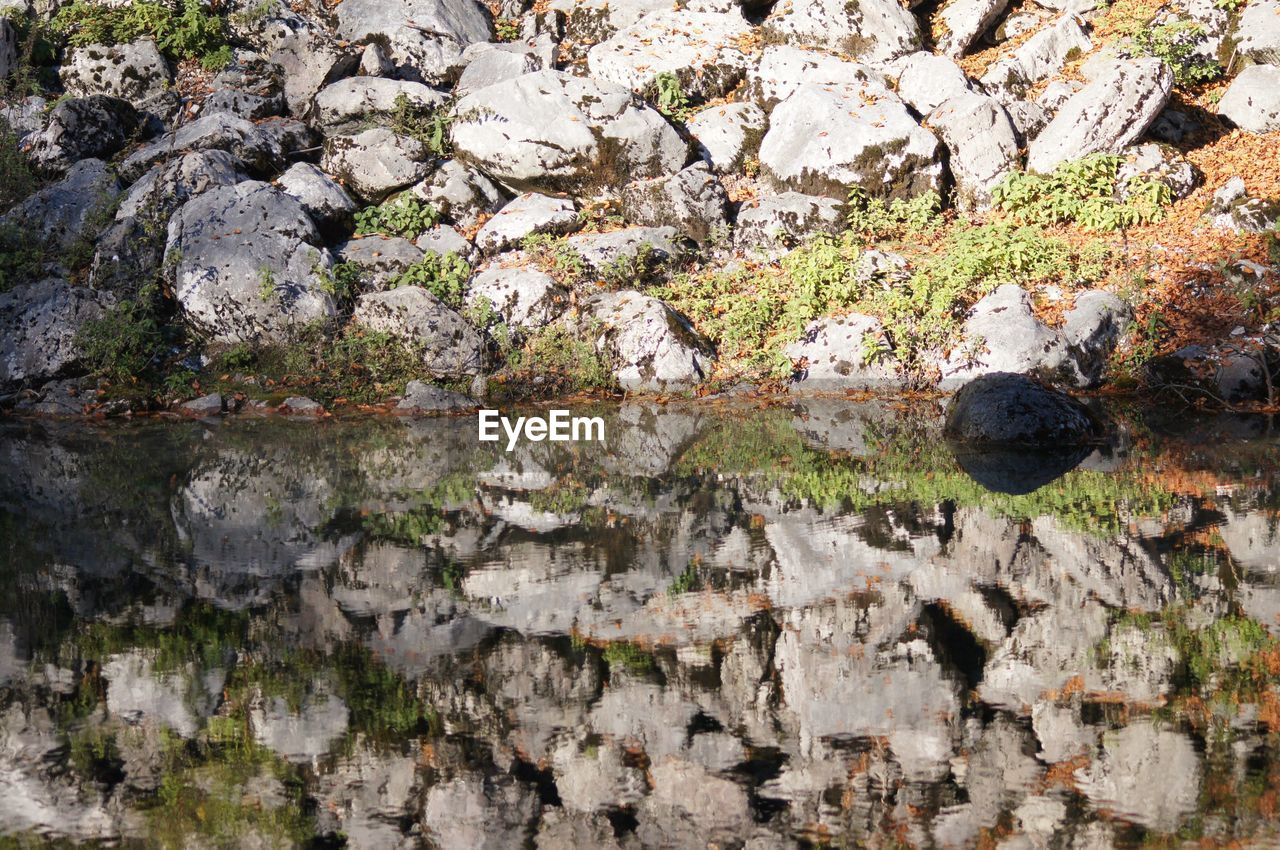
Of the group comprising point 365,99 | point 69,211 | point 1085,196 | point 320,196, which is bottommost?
point 69,211

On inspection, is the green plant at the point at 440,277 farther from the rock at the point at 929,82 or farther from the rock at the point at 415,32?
the rock at the point at 929,82

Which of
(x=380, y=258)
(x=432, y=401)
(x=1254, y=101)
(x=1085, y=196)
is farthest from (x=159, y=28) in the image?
(x=1254, y=101)

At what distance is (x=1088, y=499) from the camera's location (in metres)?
8.09

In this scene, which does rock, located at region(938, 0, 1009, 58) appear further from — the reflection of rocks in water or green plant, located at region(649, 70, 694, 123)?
the reflection of rocks in water

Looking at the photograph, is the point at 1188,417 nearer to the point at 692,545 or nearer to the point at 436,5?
the point at 692,545

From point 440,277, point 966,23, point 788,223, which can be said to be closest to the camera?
point 440,277

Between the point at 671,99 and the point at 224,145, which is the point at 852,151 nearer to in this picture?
the point at 671,99

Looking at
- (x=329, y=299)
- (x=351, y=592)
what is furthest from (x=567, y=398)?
(x=351, y=592)

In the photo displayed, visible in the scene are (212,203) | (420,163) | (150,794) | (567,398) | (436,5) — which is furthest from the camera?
(436,5)

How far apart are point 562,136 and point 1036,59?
26.6 ft

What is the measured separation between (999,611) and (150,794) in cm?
390

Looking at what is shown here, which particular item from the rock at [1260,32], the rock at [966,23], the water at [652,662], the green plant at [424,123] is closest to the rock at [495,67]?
the green plant at [424,123]

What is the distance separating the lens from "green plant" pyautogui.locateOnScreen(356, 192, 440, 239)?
1633 cm

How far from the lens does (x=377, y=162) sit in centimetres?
1669
